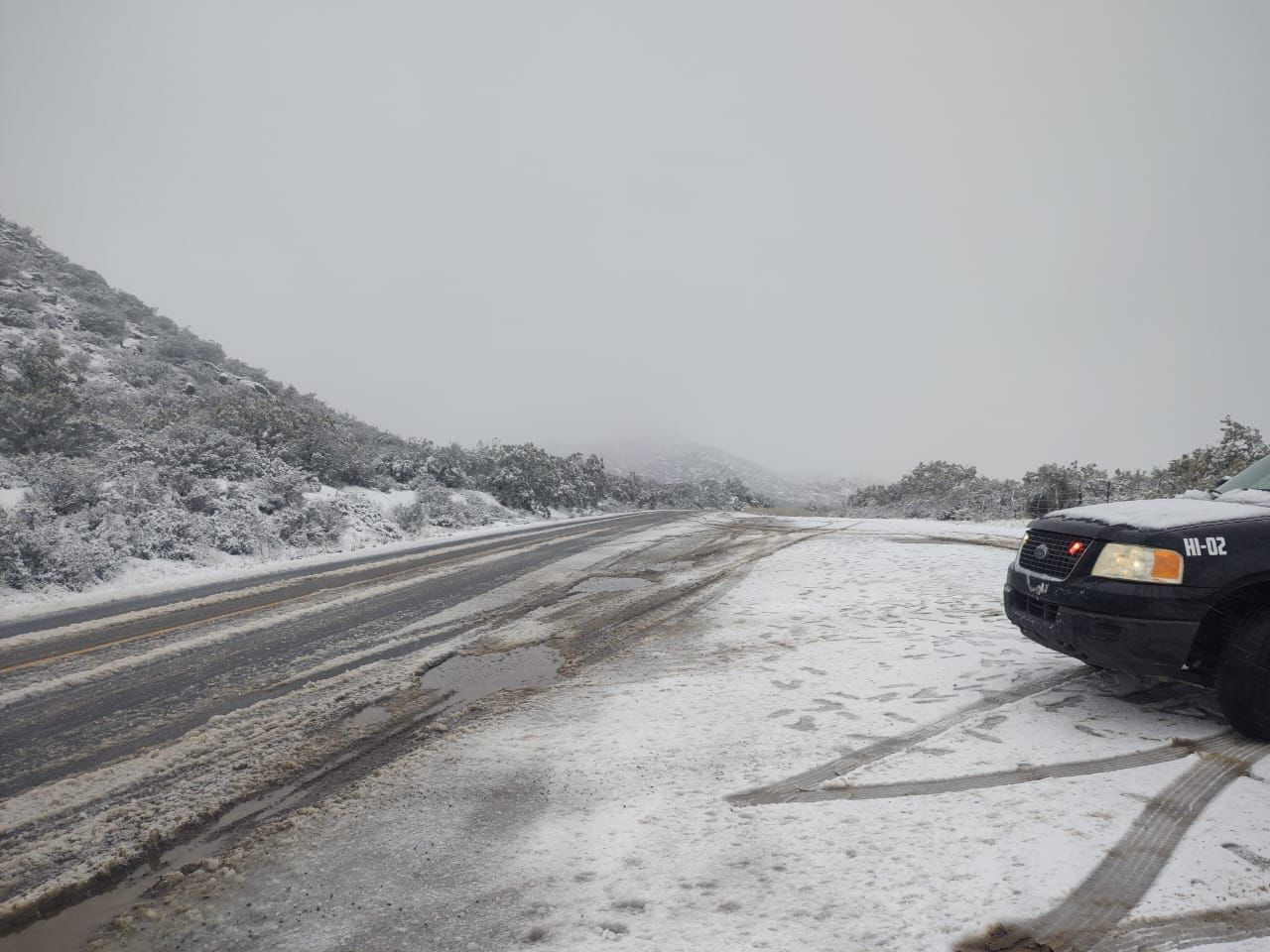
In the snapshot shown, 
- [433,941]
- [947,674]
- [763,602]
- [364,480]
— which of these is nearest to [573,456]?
[364,480]

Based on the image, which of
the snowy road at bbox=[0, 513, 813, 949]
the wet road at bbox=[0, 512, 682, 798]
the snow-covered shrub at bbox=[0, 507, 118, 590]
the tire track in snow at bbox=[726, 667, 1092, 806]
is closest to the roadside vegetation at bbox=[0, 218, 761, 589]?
the snow-covered shrub at bbox=[0, 507, 118, 590]

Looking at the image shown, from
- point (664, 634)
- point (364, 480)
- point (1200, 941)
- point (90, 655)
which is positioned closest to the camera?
point (1200, 941)

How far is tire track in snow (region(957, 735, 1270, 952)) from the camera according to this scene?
191cm

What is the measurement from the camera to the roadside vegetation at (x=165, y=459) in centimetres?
1036

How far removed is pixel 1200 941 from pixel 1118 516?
2.58 metres

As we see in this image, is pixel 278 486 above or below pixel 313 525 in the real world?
above

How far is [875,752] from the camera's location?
130 inches

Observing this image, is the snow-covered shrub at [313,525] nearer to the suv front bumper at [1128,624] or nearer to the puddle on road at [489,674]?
the puddle on road at [489,674]

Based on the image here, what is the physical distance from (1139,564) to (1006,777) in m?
1.47

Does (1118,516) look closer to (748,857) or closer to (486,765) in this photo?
(748,857)

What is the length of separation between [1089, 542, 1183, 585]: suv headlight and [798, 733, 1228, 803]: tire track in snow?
87 cm

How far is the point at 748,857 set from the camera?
7.88ft

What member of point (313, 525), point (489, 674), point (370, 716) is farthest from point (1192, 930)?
point (313, 525)

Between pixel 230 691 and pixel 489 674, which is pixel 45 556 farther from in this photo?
pixel 489 674
